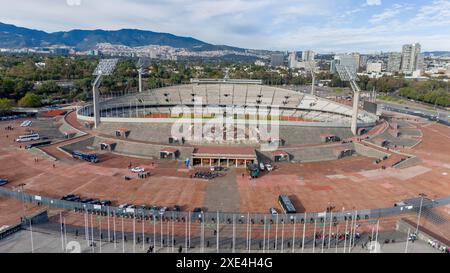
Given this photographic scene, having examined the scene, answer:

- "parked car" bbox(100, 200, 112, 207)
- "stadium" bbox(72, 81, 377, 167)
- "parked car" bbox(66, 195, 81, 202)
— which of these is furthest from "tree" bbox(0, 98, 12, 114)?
"parked car" bbox(100, 200, 112, 207)

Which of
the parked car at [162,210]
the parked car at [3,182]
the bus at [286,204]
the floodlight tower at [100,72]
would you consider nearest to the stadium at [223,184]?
the bus at [286,204]

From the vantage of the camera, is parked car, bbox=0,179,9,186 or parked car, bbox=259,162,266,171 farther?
parked car, bbox=259,162,266,171

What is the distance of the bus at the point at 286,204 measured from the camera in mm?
31942

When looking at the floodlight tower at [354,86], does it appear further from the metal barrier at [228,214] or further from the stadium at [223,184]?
the metal barrier at [228,214]

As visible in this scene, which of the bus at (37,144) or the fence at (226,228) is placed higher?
the bus at (37,144)

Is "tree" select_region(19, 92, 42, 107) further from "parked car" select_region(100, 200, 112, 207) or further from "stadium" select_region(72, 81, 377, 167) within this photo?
"parked car" select_region(100, 200, 112, 207)

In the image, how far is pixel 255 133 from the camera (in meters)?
57.4

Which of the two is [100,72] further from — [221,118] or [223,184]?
[223,184]

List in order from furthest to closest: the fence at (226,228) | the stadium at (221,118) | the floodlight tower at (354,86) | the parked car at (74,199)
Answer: the floodlight tower at (354,86) → the stadium at (221,118) → the parked car at (74,199) → the fence at (226,228)

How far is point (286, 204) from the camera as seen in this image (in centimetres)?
3312

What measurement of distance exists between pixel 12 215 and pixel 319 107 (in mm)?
72011

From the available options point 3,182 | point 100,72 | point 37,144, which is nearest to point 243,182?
point 3,182

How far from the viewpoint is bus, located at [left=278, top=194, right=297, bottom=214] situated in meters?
31.9
